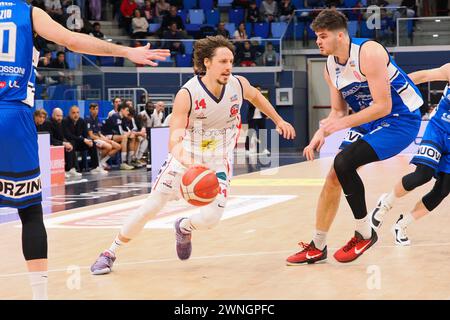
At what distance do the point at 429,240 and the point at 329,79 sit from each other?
2.06m

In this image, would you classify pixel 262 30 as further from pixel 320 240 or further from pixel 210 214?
pixel 210 214

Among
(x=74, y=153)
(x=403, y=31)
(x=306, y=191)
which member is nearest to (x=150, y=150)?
(x=74, y=153)

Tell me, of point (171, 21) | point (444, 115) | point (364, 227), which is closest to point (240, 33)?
point (171, 21)

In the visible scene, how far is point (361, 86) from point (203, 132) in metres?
1.28

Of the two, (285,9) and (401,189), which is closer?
(401,189)

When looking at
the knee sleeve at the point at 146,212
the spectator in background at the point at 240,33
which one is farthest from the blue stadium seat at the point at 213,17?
the knee sleeve at the point at 146,212

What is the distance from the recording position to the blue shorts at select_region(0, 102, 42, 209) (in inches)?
176

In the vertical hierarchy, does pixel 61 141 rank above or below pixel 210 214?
below

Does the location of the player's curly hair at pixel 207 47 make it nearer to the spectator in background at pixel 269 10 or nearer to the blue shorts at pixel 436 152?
the blue shorts at pixel 436 152

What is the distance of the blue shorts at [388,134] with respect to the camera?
6234 millimetres

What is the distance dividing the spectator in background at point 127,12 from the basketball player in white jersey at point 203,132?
66.0ft

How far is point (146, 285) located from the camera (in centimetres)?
570

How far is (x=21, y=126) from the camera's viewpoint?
4.51 metres

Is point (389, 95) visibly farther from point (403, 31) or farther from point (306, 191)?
point (403, 31)
